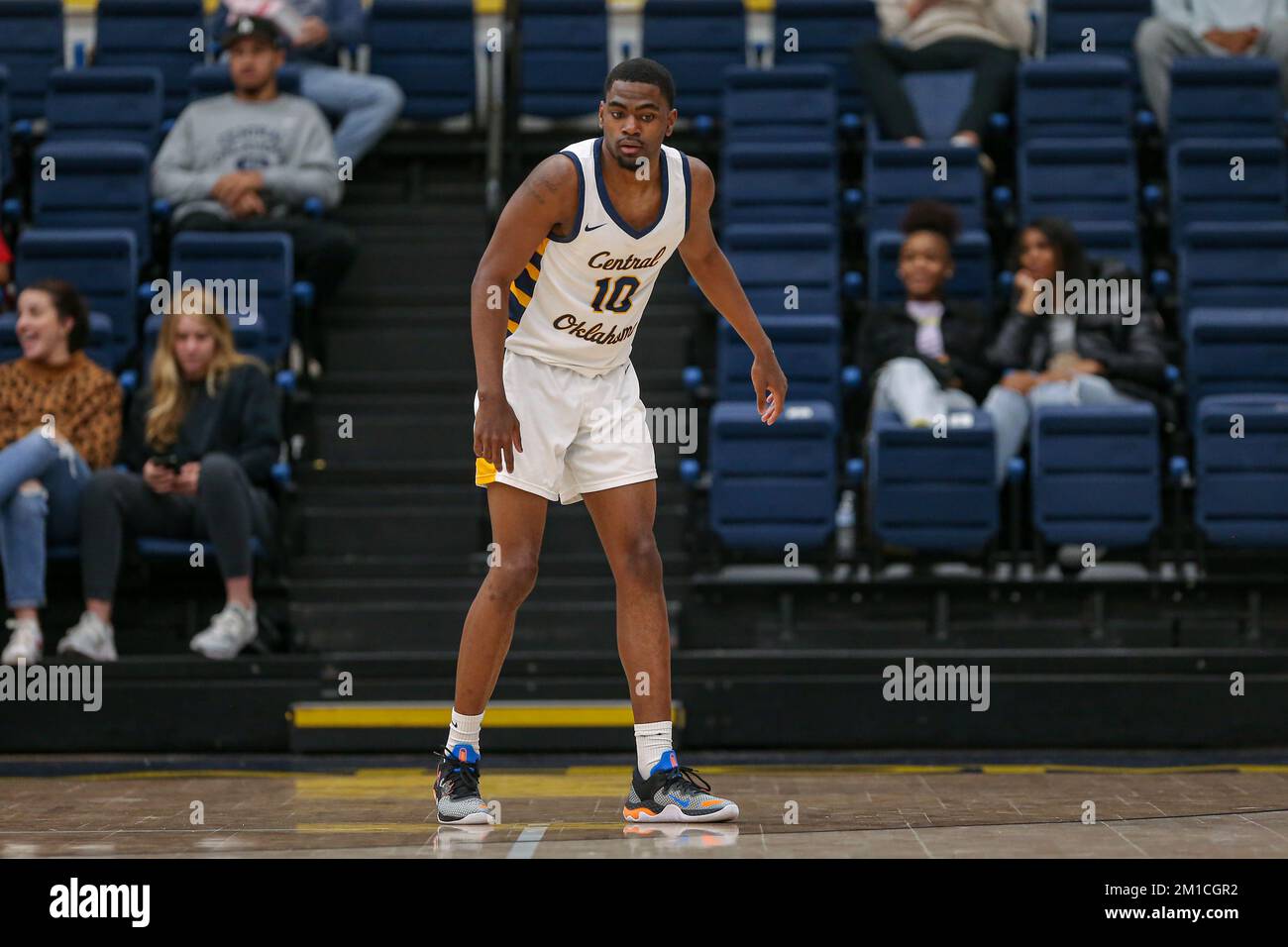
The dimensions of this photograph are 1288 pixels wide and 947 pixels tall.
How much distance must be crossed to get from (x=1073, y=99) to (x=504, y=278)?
5.53 m

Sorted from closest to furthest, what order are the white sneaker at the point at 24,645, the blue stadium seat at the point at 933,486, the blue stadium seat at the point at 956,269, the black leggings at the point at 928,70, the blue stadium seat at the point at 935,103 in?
1. the white sneaker at the point at 24,645
2. the blue stadium seat at the point at 933,486
3. the blue stadium seat at the point at 956,269
4. the black leggings at the point at 928,70
5. the blue stadium seat at the point at 935,103

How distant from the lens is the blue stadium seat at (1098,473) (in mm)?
7055

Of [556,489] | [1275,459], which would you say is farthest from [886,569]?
[556,489]

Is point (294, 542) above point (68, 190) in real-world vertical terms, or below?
below

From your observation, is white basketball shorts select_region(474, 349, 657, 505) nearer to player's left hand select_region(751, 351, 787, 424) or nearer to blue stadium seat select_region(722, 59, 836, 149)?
player's left hand select_region(751, 351, 787, 424)

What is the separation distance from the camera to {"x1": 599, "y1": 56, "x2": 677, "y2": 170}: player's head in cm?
436

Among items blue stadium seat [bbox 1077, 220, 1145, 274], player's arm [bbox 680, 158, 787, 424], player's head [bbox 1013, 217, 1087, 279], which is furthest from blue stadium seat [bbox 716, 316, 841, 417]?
player's arm [bbox 680, 158, 787, 424]

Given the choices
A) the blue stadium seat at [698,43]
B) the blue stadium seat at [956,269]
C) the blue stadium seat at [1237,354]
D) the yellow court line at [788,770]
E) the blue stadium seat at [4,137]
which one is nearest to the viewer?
the yellow court line at [788,770]

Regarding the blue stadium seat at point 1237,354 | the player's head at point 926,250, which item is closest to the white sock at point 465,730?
the player's head at point 926,250

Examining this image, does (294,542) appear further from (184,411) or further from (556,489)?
(556,489)

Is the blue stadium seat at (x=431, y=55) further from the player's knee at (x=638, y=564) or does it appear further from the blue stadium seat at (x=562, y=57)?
the player's knee at (x=638, y=564)

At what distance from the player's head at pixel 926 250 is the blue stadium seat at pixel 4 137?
4.27 metres

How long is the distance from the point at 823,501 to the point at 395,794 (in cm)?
241

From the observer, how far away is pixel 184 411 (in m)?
7.17
